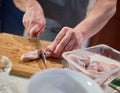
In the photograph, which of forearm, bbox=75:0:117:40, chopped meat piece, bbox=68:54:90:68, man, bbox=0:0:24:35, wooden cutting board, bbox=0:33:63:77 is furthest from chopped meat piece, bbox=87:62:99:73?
man, bbox=0:0:24:35

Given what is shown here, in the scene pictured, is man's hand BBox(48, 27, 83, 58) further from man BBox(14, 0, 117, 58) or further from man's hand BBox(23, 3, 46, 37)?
man's hand BBox(23, 3, 46, 37)

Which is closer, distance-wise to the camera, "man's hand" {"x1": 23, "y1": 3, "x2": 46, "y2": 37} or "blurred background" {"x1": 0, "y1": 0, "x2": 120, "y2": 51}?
"man's hand" {"x1": 23, "y1": 3, "x2": 46, "y2": 37}

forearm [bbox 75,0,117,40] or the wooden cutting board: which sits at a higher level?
forearm [bbox 75,0,117,40]

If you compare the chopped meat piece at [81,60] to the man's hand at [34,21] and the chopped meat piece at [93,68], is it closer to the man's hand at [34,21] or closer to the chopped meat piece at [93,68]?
the chopped meat piece at [93,68]

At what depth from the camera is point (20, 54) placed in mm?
973

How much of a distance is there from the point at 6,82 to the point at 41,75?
16cm

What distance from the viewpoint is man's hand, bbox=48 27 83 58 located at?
971 mm

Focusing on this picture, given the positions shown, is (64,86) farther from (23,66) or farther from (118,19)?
(118,19)

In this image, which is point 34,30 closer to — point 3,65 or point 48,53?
point 48,53

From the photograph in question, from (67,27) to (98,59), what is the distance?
0.66 feet

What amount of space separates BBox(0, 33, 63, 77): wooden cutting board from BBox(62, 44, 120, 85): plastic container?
0.08m

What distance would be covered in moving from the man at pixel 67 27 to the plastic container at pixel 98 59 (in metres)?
0.08

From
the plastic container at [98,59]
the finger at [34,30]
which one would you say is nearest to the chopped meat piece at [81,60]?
the plastic container at [98,59]

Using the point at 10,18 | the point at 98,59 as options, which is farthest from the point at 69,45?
the point at 10,18
